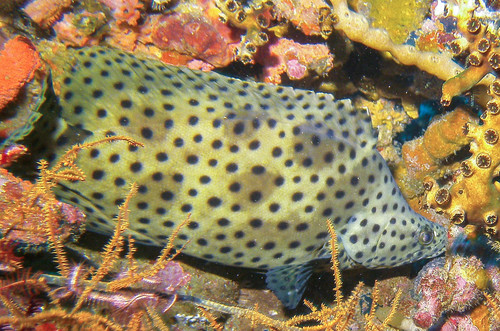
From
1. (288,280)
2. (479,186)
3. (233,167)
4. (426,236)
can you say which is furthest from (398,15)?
(288,280)

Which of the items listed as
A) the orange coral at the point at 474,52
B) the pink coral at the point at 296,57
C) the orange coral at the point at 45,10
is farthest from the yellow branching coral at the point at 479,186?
the orange coral at the point at 45,10

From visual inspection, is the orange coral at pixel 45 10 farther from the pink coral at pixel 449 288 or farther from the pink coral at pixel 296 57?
the pink coral at pixel 449 288

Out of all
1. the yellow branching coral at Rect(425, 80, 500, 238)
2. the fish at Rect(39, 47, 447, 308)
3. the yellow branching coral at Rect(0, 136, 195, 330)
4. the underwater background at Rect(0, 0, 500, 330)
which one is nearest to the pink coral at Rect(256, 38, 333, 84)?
the underwater background at Rect(0, 0, 500, 330)

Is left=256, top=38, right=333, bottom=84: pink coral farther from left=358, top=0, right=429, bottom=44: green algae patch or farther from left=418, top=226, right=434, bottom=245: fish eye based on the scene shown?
left=418, top=226, right=434, bottom=245: fish eye

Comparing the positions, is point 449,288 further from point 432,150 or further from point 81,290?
point 81,290

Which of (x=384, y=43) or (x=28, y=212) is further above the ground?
(x=384, y=43)
